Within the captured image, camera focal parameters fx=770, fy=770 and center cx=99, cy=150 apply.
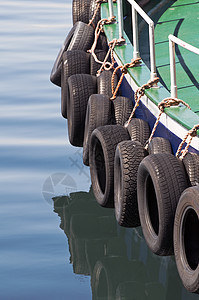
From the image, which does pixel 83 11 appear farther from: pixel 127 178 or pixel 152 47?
pixel 127 178

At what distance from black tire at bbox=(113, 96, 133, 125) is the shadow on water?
829 mm

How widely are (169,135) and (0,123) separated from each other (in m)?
4.31

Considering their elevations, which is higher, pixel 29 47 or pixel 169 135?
pixel 169 135

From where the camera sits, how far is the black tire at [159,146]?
16.8 feet

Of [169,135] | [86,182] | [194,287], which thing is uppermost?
[169,135]

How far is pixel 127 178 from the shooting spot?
5.30m

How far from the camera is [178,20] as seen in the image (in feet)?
26.7

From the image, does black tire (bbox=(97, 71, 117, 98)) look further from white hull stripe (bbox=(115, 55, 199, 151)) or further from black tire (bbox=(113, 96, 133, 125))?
white hull stripe (bbox=(115, 55, 199, 151))

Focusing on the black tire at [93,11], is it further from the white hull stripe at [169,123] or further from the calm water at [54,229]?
the white hull stripe at [169,123]

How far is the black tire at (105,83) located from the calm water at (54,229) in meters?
0.99

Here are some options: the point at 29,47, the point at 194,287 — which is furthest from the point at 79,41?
the point at 29,47

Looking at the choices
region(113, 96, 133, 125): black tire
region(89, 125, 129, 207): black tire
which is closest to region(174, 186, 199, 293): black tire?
region(89, 125, 129, 207): black tire

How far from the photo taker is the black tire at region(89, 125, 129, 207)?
5.67 metres

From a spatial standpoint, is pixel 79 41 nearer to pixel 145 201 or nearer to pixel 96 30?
pixel 96 30
